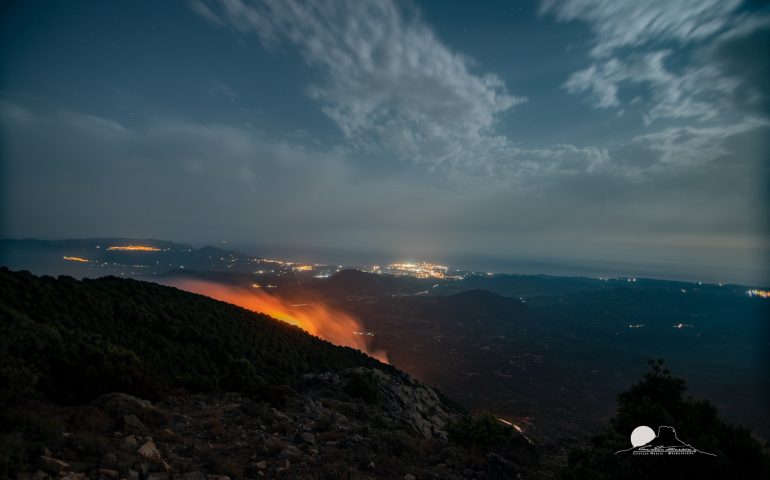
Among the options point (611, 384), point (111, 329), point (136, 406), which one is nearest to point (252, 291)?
point (111, 329)

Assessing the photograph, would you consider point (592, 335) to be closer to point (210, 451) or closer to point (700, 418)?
point (700, 418)

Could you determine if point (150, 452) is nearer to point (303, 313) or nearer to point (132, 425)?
point (132, 425)

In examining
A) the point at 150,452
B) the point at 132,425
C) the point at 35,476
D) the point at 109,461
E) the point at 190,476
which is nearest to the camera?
the point at 35,476

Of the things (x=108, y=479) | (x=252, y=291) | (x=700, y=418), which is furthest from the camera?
(x=252, y=291)

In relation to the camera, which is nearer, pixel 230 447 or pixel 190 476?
pixel 190 476

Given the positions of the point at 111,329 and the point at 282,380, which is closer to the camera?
the point at 111,329

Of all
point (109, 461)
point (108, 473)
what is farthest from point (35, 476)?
point (109, 461)
